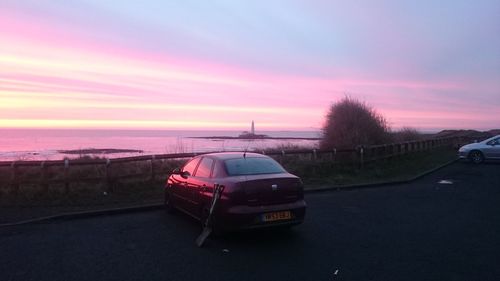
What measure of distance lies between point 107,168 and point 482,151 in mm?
21267

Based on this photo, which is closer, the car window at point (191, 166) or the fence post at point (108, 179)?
the car window at point (191, 166)

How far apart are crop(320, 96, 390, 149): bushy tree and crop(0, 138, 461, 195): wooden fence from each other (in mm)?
1132

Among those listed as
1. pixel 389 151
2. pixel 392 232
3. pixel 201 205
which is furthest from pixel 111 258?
pixel 389 151

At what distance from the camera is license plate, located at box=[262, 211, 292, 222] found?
26.4 feet

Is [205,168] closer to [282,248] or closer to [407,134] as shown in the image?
[282,248]

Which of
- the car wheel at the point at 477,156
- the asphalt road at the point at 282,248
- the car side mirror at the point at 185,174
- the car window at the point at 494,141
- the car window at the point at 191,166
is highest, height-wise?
the car window at the point at 494,141

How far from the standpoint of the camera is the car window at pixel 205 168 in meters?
9.23

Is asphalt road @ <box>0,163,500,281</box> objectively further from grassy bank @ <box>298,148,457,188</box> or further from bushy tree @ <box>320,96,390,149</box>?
bushy tree @ <box>320,96,390,149</box>

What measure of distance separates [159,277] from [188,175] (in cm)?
401

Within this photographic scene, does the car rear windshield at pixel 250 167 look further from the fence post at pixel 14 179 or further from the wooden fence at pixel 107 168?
the fence post at pixel 14 179

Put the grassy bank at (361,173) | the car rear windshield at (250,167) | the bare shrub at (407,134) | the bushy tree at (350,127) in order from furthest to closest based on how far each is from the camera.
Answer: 1. the bare shrub at (407,134)
2. the bushy tree at (350,127)
3. the grassy bank at (361,173)
4. the car rear windshield at (250,167)

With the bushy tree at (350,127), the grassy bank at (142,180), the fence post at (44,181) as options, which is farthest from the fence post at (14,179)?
the bushy tree at (350,127)

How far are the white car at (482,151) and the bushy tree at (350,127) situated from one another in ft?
19.1

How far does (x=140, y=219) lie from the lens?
1022cm
